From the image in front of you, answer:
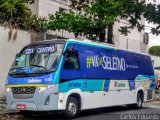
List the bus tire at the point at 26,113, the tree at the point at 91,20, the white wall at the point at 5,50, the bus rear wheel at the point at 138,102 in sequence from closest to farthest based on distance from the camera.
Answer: the bus tire at the point at 26,113 < the bus rear wheel at the point at 138,102 < the white wall at the point at 5,50 < the tree at the point at 91,20

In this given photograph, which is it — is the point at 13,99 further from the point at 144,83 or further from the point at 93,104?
the point at 144,83

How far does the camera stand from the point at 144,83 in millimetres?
22438

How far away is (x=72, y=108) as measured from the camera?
16500 millimetres

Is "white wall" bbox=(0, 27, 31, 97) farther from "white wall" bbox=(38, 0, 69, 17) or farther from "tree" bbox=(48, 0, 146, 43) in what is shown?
"white wall" bbox=(38, 0, 69, 17)

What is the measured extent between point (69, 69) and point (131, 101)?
18.9 ft

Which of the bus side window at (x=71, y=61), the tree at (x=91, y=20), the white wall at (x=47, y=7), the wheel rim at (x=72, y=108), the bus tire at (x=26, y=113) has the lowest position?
the bus tire at (x=26, y=113)

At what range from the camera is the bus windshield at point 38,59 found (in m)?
16.1

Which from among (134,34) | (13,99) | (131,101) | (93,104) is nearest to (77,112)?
(93,104)

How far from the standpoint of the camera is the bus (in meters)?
15.7

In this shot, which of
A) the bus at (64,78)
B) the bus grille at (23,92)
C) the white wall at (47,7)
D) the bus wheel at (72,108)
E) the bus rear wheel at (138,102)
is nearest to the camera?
the bus at (64,78)

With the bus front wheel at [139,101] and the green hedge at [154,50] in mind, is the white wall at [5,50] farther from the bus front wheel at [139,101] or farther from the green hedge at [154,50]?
the green hedge at [154,50]

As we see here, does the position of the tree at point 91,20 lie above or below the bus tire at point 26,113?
above

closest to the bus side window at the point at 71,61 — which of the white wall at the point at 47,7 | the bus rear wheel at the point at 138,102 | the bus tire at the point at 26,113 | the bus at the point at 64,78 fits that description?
the bus at the point at 64,78

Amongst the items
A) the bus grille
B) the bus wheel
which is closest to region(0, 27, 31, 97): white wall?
the bus grille
